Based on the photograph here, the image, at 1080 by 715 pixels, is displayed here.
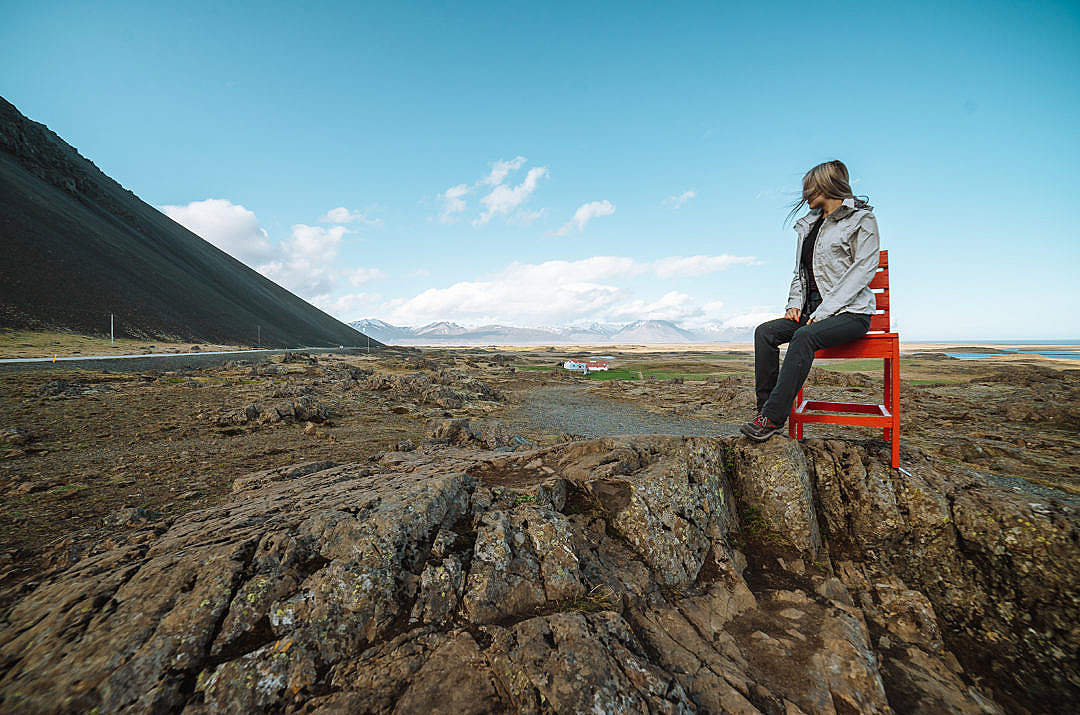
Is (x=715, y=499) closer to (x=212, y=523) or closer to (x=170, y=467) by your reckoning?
(x=212, y=523)

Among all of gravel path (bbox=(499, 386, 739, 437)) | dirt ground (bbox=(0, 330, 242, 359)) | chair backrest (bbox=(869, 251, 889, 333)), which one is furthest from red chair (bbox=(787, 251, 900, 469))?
dirt ground (bbox=(0, 330, 242, 359))

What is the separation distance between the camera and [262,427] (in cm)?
1112

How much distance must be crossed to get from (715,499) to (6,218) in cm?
9030

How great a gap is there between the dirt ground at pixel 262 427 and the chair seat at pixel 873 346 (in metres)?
7.12

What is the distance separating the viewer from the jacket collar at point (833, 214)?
4.10 metres

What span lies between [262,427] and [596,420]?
12.3 meters

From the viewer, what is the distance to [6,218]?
53062 mm

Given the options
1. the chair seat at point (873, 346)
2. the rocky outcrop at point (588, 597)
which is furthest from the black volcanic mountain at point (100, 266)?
the chair seat at point (873, 346)

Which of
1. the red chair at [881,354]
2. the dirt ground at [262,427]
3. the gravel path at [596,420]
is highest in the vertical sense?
the red chair at [881,354]

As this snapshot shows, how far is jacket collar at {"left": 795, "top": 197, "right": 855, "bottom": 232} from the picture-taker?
161 inches

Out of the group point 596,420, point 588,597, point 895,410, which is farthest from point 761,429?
point 596,420

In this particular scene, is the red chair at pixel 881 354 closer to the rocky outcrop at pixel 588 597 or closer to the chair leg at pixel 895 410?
the chair leg at pixel 895 410

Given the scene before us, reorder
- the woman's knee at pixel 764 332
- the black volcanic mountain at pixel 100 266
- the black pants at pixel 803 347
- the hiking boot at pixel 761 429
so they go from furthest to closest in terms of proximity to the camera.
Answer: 1. the black volcanic mountain at pixel 100 266
2. the woman's knee at pixel 764 332
3. the hiking boot at pixel 761 429
4. the black pants at pixel 803 347

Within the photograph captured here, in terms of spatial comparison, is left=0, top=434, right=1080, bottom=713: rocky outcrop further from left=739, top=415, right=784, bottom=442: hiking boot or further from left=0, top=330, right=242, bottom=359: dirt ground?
left=0, top=330, right=242, bottom=359: dirt ground
